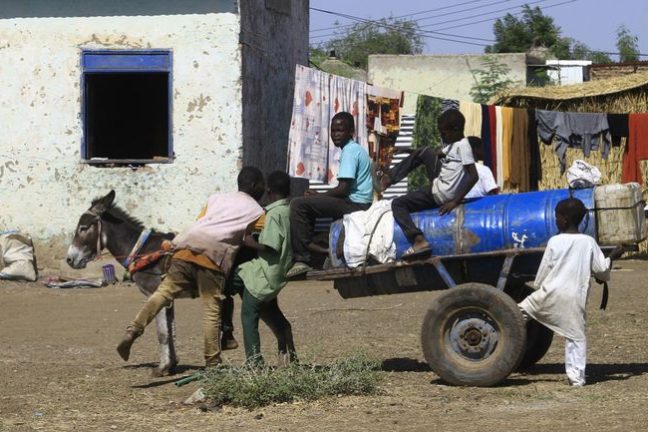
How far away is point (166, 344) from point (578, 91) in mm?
11590

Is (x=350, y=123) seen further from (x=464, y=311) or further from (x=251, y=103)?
(x=251, y=103)

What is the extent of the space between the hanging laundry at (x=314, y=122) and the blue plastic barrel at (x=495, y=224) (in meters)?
6.95

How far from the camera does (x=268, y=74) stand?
17547mm

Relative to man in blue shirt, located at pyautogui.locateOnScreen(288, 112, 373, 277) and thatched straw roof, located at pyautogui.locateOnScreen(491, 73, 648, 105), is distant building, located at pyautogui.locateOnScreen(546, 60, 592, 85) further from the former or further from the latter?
man in blue shirt, located at pyautogui.locateOnScreen(288, 112, 373, 277)

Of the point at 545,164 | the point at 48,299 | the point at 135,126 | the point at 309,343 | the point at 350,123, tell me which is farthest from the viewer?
the point at 135,126

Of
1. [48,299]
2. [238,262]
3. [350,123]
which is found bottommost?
[48,299]

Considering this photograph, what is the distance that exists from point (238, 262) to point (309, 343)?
2.20m

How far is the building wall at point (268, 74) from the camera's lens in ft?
54.0

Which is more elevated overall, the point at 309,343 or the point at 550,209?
the point at 550,209

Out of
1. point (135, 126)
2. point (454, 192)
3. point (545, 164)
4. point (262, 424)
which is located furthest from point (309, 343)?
point (135, 126)

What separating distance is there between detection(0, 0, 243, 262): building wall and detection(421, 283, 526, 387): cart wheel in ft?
26.1

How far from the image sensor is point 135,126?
22.3 metres

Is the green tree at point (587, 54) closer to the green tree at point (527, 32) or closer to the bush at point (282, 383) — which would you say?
the green tree at point (527, 32)

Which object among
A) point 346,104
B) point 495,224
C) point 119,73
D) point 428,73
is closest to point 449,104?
point 346,104
